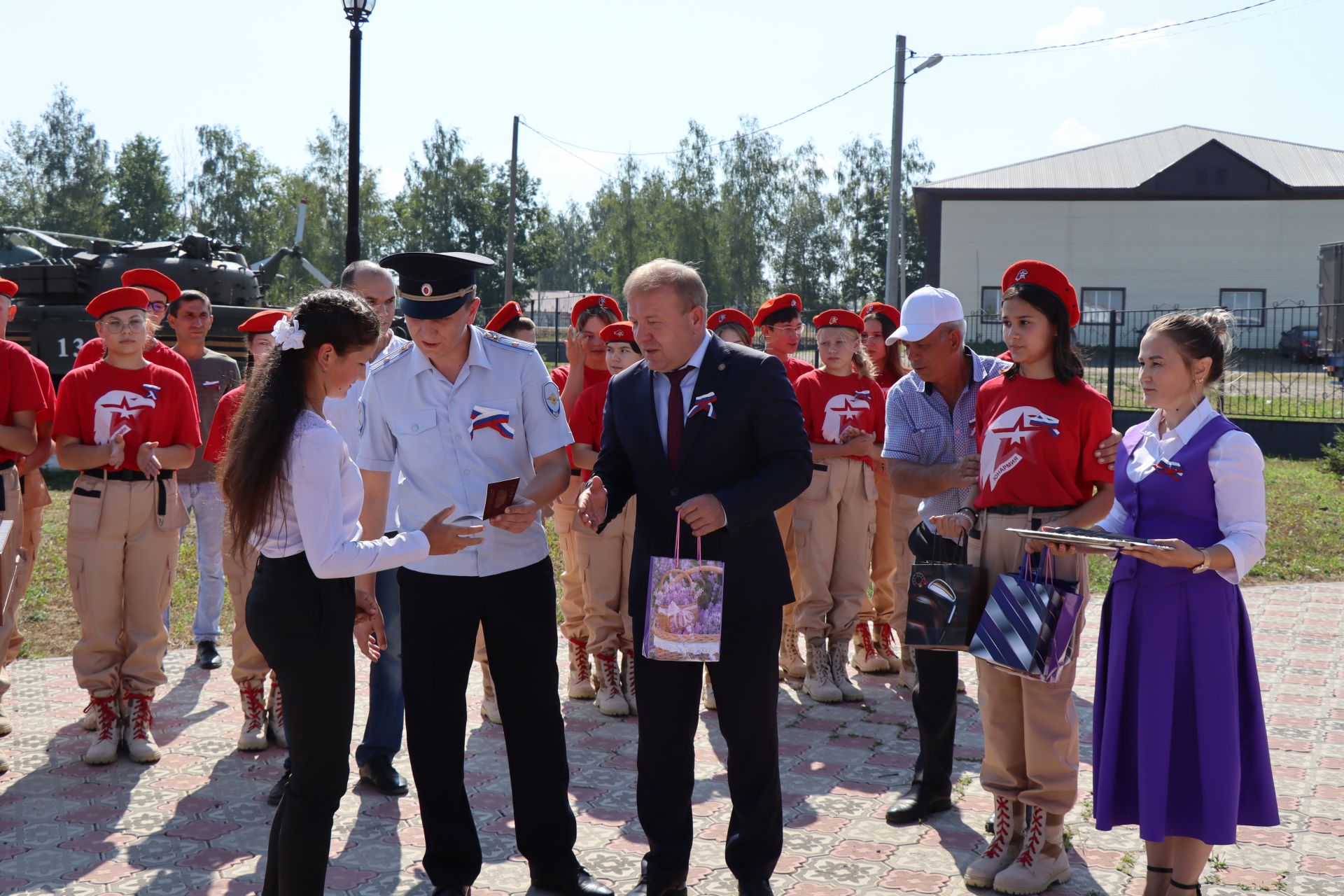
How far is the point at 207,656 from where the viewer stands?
708cm

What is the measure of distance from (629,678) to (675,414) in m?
2.89

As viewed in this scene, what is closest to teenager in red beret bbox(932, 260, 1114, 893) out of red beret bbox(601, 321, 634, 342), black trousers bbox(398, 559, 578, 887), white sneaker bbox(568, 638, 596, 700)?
black trousers bbox(398, 559, 578, 887)

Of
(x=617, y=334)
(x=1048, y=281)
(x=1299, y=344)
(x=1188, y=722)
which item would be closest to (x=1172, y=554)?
(x=1188, y=722)

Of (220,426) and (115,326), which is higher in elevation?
(115,326)

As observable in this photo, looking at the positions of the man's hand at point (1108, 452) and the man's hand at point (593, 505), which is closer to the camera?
the man's hand at point (593, 505)

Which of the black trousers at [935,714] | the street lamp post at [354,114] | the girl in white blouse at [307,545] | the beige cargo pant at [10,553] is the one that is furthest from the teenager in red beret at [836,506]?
the street lamp post at [354,114]

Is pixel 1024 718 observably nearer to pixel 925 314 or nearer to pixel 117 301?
pixel 925 314

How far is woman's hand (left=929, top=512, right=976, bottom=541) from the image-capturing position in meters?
4.29

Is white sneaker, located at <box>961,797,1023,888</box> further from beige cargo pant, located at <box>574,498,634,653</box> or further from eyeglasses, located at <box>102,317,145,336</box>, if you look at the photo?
eyeglasses, located at <box>102,317,145,336</box>

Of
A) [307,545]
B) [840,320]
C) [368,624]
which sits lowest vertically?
[368,624]

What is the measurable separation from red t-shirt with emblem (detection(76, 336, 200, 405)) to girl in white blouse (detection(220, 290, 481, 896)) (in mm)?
2724

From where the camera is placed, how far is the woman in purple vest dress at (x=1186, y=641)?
11.7 ft

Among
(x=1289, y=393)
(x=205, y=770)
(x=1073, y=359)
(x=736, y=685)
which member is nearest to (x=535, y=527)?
(x=736, y=685)

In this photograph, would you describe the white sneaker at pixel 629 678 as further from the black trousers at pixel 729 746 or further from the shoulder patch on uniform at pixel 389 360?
the shoulder patch on uniform at pixel 389 360
